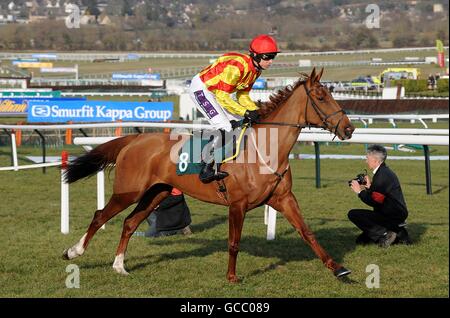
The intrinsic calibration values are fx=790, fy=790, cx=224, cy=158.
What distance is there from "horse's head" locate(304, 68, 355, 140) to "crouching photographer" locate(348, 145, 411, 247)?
1.12 metres

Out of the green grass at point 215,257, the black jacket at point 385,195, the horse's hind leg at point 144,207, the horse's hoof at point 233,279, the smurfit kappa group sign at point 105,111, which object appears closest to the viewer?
the green grass at point 215,257

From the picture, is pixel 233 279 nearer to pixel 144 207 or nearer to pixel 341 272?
pixel 341 272

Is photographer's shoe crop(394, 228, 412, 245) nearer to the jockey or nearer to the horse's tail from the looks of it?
the jockey

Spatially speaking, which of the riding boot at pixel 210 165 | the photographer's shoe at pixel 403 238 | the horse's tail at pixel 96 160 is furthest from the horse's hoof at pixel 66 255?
the photographer's shoe at pixel 403 238

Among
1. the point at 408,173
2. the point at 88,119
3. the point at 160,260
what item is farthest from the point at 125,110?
the point at 160,260

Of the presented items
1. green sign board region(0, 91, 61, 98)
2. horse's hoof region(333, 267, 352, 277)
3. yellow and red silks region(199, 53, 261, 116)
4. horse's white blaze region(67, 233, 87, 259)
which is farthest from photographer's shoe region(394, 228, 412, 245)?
green sign board region(0, 91, 61, 98)

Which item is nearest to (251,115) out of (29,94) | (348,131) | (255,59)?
(255,59)

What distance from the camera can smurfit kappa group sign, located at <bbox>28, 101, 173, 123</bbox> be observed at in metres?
16.2

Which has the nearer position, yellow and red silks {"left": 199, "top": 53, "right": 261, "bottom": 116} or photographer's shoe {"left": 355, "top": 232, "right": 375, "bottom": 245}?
yellow and red silks {"left": 199, "top": 53, "right": 261, "bottom": 116}

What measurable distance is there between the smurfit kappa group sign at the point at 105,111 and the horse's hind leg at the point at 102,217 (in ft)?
31.8

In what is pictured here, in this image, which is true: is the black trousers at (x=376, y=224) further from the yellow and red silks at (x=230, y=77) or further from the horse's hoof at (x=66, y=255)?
the horse's hoof at (x=66, y=255)

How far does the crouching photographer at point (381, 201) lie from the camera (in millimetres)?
6887

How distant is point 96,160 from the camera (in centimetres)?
684

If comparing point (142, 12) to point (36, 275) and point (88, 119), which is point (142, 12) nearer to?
point (88, 119)
